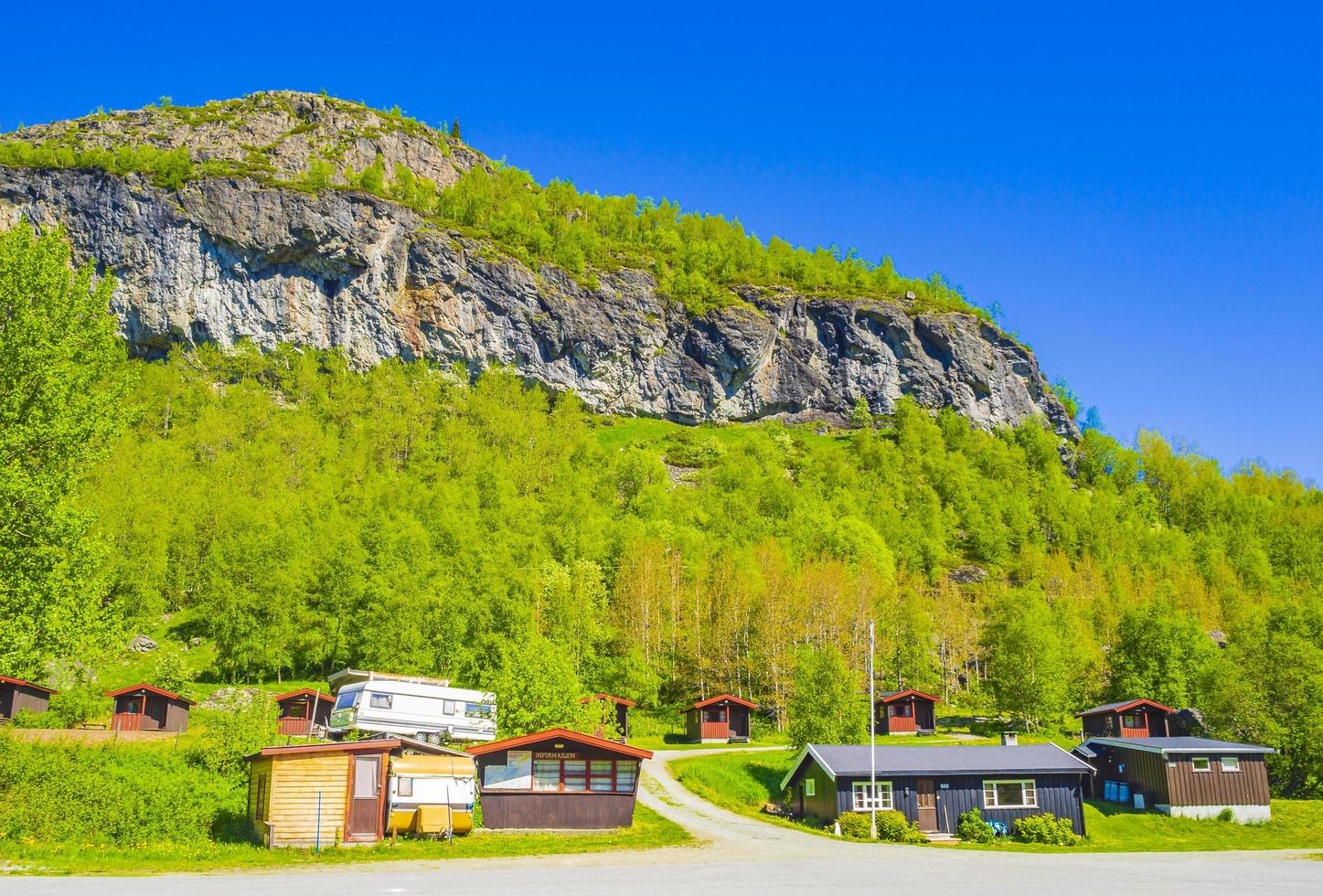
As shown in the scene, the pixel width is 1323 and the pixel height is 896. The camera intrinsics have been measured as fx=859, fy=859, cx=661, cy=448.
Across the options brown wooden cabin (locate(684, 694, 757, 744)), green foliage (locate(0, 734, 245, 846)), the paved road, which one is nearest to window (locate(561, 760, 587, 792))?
the paved road

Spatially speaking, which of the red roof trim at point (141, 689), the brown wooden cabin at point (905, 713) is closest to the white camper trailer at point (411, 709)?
the red roof trim at point (141, 689)

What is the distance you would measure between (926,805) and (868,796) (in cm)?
256

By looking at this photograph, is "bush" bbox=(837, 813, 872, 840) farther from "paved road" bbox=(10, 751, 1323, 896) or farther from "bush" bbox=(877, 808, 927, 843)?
"paved road" bbox=(10, 751, 1323, 896)

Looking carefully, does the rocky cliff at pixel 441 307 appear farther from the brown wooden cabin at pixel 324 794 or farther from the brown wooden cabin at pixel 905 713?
the brown wooden cabin at pixel 324 794

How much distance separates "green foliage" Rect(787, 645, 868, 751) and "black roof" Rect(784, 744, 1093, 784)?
15.0 feet

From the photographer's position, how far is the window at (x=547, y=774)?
3120 centimetres

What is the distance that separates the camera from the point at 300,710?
51.8 m

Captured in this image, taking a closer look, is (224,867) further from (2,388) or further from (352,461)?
(352,461)

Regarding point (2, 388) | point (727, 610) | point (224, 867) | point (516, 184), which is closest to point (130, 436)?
point (727, 610)

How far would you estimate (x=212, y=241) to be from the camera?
4875 inches

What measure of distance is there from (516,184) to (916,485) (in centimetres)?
10906

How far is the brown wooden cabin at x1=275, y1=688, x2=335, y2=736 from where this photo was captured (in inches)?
1991

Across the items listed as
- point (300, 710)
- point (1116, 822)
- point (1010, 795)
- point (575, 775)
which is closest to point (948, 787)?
point (1010, 795)

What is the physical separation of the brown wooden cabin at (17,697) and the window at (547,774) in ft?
99.2
